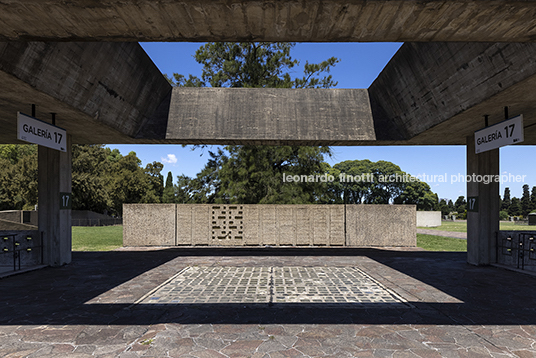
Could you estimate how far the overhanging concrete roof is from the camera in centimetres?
410

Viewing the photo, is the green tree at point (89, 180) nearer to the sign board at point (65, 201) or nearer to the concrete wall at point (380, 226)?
the sign board at point (65, 201)

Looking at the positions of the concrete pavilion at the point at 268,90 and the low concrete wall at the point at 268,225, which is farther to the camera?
the low concrete wall at the point at 268,225

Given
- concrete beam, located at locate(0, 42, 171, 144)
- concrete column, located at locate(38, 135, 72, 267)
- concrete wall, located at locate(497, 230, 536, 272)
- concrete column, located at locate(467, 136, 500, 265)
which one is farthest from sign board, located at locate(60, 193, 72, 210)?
concrete wall, located at locate(497, 230, 536, 272)

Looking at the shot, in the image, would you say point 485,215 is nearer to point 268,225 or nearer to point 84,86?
point 268,225

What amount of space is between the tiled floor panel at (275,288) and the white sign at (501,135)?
15.9 ft

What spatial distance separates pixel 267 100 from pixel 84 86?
6.36 m

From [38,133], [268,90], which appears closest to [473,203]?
[268,90]

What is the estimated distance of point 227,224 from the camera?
1870 centimetres

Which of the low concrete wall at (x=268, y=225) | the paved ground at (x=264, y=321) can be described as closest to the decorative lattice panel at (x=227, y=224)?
the low concrete wall at (x=268, y=225)

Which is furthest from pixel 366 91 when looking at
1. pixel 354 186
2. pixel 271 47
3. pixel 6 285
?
pixel 354 186

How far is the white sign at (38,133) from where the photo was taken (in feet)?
25.7

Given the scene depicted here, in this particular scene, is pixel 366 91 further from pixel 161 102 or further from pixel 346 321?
pixel 346 321

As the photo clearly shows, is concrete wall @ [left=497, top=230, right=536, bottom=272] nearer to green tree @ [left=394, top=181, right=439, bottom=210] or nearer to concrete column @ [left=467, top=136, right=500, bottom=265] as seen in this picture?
concrete column @ [left=467, top=136, right=500, bottom=265]

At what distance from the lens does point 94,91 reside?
915 cm
